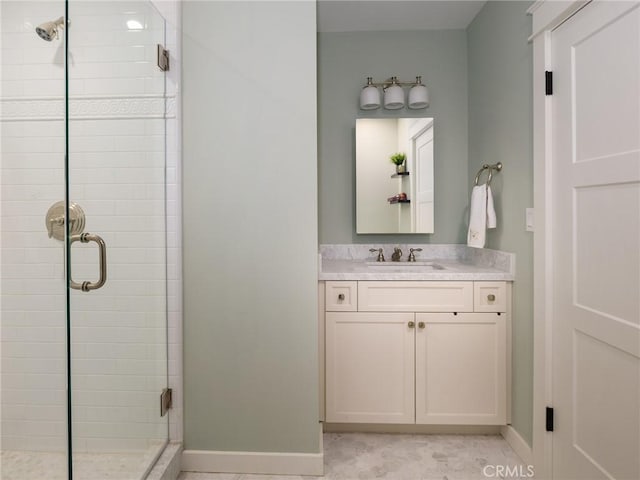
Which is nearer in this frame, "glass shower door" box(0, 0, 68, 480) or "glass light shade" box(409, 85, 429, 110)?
"glass shower door" box(0, 0, 68, 480)

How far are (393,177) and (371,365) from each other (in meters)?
1.23

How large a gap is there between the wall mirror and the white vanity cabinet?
0.68 m

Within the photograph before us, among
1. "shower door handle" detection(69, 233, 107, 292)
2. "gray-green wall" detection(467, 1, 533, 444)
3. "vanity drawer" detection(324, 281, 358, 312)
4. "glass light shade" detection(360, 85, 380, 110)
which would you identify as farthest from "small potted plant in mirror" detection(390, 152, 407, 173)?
"shower door handle" detection(69, 233, 107, 292)

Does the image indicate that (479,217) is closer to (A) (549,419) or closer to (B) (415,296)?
(B) (415,296)

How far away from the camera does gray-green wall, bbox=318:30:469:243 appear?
8.50ft

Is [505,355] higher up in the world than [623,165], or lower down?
lower down

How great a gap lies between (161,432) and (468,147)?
242 centimetres

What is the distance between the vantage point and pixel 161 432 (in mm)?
1686

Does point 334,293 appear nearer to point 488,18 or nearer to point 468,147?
point 468,147

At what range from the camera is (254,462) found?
5.75 ft

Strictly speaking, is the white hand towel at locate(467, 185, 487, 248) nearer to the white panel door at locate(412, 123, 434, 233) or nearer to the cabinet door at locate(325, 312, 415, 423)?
the white panel door at locate(412, 123, 434, 233)

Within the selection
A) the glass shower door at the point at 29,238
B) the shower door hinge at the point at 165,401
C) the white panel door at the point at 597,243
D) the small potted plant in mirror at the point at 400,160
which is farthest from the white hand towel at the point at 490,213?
the glass shower door at the point at 29,238

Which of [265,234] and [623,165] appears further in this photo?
[265,234]

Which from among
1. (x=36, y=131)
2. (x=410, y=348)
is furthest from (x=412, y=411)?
(x=36, y=131)
